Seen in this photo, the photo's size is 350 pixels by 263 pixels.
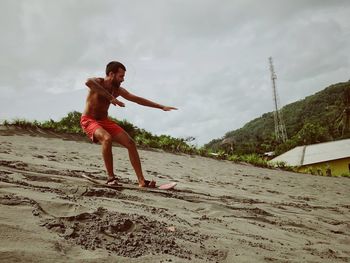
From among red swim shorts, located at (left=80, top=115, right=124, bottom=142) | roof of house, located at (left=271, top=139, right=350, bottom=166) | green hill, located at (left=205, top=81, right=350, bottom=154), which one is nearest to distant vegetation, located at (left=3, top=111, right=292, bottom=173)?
red swim shorts, located at (left=80, top=115, right=124, bottom=142)

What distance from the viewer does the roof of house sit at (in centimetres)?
2617

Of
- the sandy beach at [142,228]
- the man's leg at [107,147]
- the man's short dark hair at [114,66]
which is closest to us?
the sandy beach at [142,228]

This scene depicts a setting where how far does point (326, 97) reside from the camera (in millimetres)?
69750

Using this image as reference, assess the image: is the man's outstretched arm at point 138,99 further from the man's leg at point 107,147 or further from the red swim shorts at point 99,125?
the man's leg at point 107,147

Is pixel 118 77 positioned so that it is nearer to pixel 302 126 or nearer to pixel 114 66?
pixel 114 66

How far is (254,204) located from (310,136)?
4245 centimetres

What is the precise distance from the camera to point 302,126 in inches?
2237

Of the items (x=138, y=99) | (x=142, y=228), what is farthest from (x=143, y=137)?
(x=142, y=228)

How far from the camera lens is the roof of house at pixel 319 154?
26.2 meters

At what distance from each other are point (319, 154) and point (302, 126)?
98.8ft

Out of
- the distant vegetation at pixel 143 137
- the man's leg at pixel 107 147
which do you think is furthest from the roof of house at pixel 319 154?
the man's leg at pixel 107 147

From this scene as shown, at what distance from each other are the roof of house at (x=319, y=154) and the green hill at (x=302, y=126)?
574 centimetres

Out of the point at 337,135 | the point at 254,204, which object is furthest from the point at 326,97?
the point at 254,204

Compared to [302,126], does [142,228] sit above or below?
below
